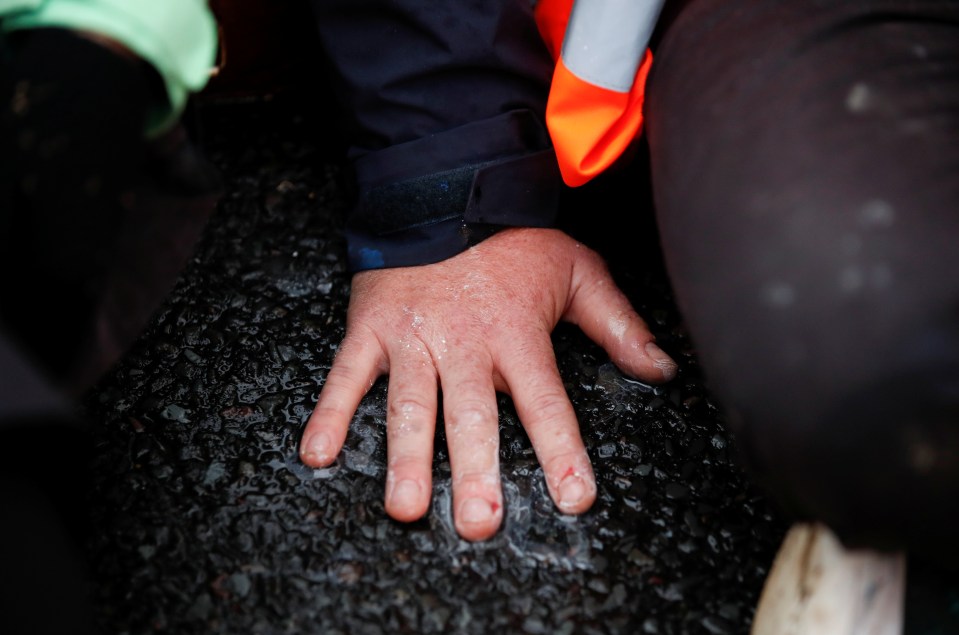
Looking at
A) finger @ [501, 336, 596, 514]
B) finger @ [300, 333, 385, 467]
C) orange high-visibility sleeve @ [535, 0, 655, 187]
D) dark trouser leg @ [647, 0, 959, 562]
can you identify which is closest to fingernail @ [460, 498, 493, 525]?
finger @ [501, 336, 596, 514]

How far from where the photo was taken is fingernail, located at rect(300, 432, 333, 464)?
1292 mm

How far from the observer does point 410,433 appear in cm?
129

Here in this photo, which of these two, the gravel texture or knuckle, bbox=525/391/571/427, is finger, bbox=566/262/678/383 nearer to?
the gravel texture

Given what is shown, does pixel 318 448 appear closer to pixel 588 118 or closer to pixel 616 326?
pixel 616 326

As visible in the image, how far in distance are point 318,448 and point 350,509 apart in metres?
0.11

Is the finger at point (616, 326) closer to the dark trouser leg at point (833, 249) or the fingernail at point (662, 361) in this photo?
the fingernail at point (662, 361)

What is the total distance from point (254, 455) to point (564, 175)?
0.73 metres

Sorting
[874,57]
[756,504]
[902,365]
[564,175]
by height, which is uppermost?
[874,57]

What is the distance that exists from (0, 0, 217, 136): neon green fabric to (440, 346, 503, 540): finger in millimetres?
611

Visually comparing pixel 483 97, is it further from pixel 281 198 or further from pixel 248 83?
pixel 248 83

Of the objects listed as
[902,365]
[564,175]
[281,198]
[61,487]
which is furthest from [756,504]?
[281,198]

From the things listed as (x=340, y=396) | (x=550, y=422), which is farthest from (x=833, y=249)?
(x=340, y=396)

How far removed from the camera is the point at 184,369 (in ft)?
4.90

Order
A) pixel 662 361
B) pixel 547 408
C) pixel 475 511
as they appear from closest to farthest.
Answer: pixel 475 511
pixel 547 408
pixel 662 361
